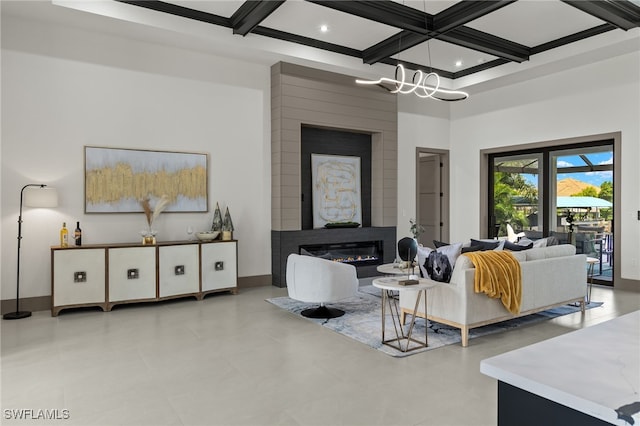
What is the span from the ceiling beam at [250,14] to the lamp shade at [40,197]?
3.04m

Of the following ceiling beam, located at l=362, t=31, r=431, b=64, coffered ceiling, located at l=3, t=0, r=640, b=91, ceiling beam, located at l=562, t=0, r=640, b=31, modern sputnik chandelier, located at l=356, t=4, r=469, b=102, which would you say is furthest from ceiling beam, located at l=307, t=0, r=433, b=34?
ceiling beam, located at l=562, t=0, r=640, b=31

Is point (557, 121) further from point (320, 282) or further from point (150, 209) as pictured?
point (150, 209)

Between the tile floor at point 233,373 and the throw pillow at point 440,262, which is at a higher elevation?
the throw pillow at point 440,262

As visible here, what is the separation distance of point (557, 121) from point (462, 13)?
3.06 meters

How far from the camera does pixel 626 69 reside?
6383 millimetres

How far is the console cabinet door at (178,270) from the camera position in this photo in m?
5.55

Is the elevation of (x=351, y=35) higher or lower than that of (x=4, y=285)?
higher

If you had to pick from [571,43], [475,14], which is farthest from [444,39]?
[571,43]

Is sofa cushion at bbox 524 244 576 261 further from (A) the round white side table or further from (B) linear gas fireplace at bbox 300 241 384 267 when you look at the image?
(B) linear gas fireplace at bbox 300 241 384 267

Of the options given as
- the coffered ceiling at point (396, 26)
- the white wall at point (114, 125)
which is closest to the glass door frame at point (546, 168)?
the coffered ceiling at point (396, 26)

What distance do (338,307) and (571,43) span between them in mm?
5110

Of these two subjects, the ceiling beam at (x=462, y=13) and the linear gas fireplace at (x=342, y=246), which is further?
the linear gas fireplace at (x=342, y=246)

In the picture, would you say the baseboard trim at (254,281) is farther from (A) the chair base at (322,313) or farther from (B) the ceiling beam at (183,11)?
(B) the ceiling beam at (183,11)

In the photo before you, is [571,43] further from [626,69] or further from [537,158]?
[537,158]
